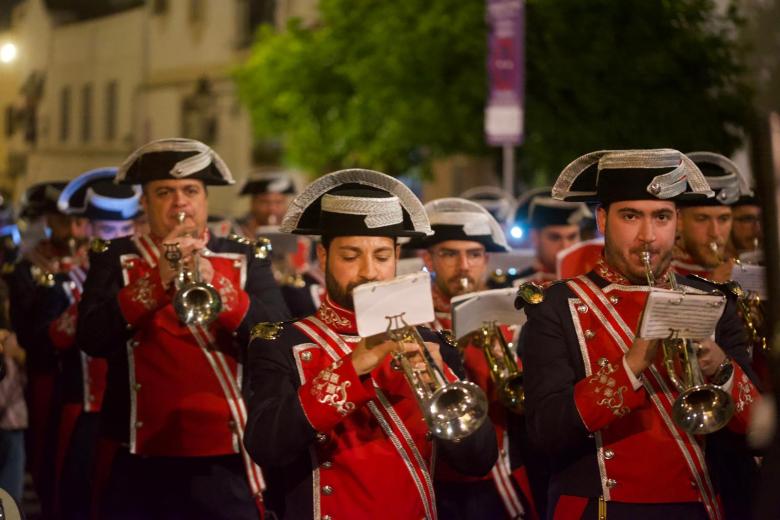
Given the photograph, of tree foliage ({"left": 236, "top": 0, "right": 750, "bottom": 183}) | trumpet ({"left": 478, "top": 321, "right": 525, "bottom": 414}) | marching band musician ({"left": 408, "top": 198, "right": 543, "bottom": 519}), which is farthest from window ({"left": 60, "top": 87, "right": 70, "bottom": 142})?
trumpet ({"left": 478, "top": 321, "right": 525, "bottom": 414})

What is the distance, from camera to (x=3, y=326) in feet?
21.2

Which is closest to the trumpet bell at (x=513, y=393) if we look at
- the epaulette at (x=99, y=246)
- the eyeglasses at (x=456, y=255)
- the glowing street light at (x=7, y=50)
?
the eyeglasses at (x=456, y=255)

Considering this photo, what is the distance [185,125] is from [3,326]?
3694 cm

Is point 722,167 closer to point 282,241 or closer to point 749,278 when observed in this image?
point 749,278

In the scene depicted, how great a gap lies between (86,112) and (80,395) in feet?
107

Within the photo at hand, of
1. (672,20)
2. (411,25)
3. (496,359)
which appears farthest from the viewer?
(411,25)

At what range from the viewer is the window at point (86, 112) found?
3928 cm

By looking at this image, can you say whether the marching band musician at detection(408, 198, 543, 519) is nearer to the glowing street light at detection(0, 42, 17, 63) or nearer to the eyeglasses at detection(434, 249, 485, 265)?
the eyeglasses at detection(434, 249, 485, 265)

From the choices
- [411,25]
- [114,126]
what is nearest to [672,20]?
[411,25]

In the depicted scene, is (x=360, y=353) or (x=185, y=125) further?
(x=185, y=125)

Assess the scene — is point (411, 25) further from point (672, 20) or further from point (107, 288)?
point (107, 288)

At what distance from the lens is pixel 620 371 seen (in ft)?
15.4

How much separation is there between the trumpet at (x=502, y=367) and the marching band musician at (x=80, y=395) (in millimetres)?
2378

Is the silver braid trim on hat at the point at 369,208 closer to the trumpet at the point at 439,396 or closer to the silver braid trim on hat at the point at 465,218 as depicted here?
the trumpet at the point at 439,396
